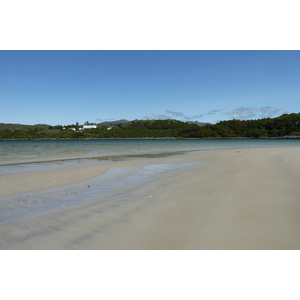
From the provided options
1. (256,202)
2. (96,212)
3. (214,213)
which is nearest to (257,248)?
(214,213)

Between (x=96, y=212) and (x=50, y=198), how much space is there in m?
1.84

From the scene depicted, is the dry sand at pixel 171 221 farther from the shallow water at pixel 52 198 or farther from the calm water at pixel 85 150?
the calm water at pixel 85 150

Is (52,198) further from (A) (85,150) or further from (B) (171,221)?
(A) (85,150)

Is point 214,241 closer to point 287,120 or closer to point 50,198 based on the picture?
point 50,198

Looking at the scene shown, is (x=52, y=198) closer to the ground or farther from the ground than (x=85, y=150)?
closer to the ground

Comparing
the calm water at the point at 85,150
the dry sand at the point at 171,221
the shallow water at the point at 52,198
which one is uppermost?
the calm water at the point at 85,150

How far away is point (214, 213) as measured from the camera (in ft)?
13.1

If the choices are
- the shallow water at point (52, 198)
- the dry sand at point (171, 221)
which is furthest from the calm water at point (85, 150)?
the dry sand at point (171, 221)

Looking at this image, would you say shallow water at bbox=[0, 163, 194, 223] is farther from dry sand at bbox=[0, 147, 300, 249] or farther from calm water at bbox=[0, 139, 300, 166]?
calm water at bbox=[0, 139, 300, 166]

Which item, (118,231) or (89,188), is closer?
(118,231)

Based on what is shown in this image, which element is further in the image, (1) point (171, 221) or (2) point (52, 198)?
(2) point (52, 198)

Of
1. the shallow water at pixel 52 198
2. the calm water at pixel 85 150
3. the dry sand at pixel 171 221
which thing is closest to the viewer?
the dry sand at pixel 171 221

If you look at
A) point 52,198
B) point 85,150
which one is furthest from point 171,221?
point 85,150

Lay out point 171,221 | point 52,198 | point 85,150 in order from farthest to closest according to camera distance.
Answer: point 85,150 → point 52,198 → point 171,221
